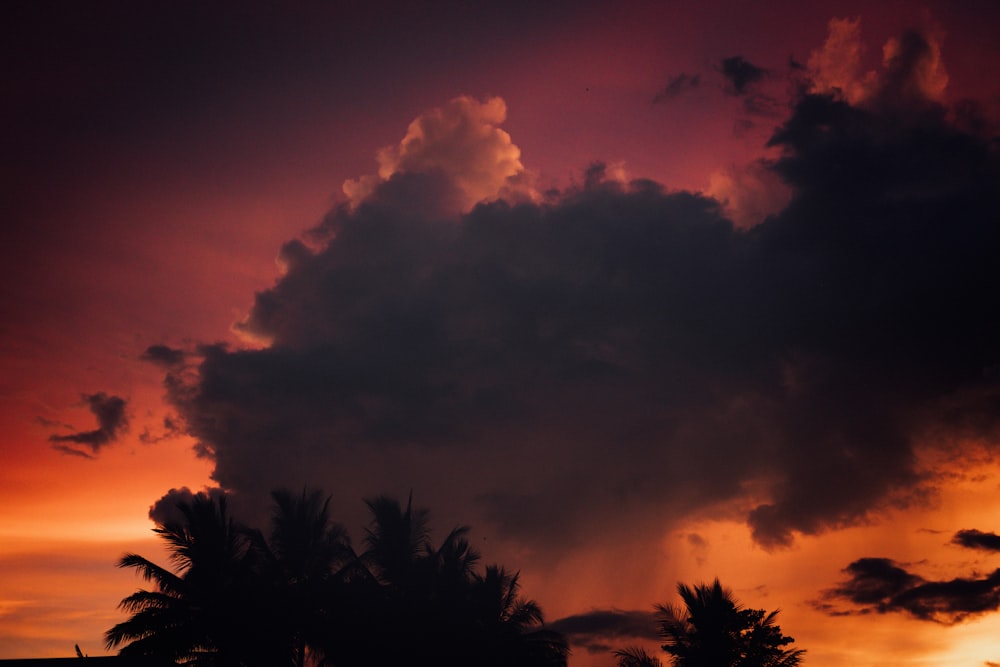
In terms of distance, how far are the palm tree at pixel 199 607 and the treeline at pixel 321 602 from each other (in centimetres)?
4

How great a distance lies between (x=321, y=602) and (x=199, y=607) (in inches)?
194

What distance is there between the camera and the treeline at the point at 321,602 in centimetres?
3422

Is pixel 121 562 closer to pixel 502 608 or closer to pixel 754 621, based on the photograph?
pixel 502 608

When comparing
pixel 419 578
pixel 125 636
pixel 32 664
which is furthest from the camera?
pixel 419 578

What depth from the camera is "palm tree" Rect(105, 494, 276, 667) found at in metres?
33.3

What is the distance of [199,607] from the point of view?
3469 cm

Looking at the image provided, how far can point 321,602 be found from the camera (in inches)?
1398

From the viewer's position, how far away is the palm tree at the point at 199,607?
1310 inches

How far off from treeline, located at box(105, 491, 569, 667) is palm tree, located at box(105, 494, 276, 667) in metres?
0.04

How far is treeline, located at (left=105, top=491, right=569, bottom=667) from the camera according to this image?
3422 centimetres

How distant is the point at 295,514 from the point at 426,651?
29.3 ft

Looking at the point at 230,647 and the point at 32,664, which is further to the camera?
the point at 230,647

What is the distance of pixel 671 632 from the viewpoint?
33562 millimetres

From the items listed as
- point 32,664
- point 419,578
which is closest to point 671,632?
point 419,578
